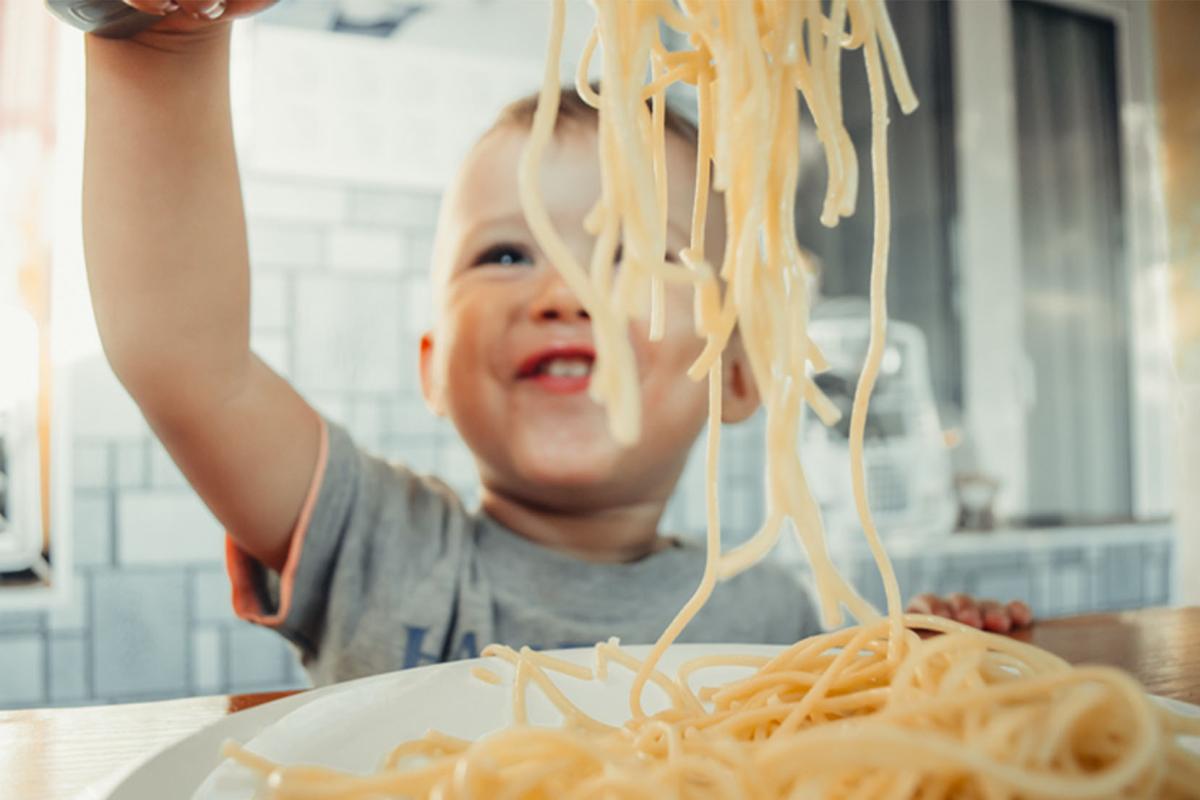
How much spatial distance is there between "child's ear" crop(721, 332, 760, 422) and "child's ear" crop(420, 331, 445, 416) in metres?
0.25

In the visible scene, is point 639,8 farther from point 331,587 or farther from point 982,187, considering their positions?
point 982,187

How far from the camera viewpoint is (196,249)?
22.3 inches

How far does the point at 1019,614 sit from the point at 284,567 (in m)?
0.52

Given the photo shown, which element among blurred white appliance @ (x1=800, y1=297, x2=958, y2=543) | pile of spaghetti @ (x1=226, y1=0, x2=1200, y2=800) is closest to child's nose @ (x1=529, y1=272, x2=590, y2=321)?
pile of spaghetti @ (x1=226, y1=0, x2=1200, y2=800)

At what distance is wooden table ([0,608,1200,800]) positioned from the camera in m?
0.34

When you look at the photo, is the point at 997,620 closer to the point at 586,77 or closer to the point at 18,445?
the point at 586,77

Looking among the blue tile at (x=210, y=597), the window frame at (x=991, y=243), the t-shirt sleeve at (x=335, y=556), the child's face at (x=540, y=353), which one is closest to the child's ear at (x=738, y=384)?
the child's face at (x=540, y=353)

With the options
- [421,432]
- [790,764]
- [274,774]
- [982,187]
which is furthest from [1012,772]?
[982,187]

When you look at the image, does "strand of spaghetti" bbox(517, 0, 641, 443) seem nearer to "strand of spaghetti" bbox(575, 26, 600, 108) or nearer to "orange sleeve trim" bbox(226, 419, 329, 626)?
"strand of spaghetti" bbox(575, 26, 600, 108)

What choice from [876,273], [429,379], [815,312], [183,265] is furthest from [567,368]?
[815,312]

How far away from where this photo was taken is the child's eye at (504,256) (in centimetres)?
78

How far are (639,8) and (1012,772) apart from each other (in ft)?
0.92

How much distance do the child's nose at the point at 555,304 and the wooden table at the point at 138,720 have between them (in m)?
0.35

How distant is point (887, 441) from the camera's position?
2.43m
